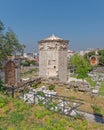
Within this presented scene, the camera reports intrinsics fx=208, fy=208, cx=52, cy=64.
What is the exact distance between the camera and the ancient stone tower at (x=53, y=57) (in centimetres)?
2537

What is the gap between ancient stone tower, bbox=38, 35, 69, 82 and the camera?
25.4 m

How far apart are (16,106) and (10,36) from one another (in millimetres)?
5596

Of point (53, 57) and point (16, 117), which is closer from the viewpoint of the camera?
point (16, 117)

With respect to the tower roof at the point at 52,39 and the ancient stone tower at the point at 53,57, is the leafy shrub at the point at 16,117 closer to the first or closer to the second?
the ancient stone tower at the point at 53,57

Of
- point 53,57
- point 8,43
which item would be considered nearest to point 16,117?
point 8,43

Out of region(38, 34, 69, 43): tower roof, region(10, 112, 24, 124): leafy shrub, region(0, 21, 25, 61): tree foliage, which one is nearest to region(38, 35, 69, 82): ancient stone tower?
region(38, 34, 69, 43): tower roof

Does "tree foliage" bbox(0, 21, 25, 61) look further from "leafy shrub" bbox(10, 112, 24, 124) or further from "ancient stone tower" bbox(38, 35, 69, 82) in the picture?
"ancient stone tower" bbox(38, 35, 69, 82)

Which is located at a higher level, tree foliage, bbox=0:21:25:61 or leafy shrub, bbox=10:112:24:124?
tree foliage, bbox=0:21:25:61

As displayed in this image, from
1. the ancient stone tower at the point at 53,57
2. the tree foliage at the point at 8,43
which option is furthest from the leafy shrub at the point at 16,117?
the ancient stone tower at the point at 53,57

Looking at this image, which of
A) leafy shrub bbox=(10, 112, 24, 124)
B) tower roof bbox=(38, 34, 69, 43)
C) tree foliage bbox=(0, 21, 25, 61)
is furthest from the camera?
tower roof bbox=(38, 34, 69, 43)

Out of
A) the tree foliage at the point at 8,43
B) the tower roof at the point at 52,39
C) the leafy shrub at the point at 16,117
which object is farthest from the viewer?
the tower roof at the point at 52,39

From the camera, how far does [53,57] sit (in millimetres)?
25594

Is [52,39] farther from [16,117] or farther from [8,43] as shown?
[16,117]

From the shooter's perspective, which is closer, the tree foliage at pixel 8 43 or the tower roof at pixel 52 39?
the tree foliage at pixel 8 43
